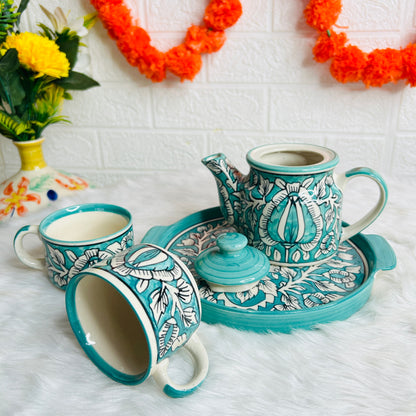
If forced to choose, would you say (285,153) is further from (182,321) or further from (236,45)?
(236,45)

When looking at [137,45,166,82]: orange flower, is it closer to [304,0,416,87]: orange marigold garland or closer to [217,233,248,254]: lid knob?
[304,0,416,87]: orange marigold garland

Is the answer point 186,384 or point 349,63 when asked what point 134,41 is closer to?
point 349,63

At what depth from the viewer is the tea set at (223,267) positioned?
1.31 ft

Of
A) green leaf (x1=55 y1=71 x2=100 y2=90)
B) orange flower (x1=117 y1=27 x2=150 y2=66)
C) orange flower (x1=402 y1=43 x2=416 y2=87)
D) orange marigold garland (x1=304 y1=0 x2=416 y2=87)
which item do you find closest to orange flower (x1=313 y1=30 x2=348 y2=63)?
orange marigold garland (x1=304 y1=0 x2=416 y2=87)

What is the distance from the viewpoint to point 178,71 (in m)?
0.93

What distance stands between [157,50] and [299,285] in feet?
2.11

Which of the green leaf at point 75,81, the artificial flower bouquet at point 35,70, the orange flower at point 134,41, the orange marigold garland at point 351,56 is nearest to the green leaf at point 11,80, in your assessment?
the artificial flower bouquet at point 35,70

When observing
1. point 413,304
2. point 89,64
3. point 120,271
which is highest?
point 89,64

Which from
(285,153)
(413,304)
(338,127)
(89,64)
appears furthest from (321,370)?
(89,64)

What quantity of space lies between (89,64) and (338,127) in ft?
1.91

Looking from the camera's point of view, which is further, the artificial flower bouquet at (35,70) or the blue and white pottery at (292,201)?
the artificial flower bouquet at (35,70)

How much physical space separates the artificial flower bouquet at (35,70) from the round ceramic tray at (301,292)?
0.42m

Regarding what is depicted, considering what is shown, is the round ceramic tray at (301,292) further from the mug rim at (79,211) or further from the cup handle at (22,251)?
the cup handle at (22,251)

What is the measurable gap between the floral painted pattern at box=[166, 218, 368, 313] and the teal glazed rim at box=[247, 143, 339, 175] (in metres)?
0.13
